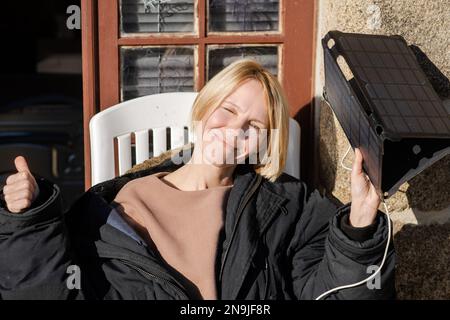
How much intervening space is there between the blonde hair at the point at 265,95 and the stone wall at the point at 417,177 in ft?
0.79

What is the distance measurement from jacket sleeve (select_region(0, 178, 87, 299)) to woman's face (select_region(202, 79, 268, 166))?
1.39 feet

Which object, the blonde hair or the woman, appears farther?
the blonde hair

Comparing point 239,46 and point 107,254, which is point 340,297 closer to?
point 107,254

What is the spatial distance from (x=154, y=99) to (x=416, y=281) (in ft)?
3.10

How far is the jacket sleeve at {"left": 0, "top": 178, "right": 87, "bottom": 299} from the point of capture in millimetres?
1792

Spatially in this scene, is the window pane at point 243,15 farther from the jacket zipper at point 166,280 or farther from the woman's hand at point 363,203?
the jacket zipper at point 166,280

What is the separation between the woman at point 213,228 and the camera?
1822 millimetres

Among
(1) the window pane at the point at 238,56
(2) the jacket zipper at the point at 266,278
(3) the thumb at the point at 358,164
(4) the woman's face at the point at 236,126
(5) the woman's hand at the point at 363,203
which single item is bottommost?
(2) the jacket zipper at the point at 266,278

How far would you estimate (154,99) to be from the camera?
7.97 feet

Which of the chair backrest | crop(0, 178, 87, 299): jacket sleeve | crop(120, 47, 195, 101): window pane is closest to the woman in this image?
crop(0, 178, 87, 299): jacket sleeve

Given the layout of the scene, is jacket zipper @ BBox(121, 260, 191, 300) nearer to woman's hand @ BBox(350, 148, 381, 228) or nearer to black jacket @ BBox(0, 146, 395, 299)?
black jacket @ BBox(0, 146, 395, 299)

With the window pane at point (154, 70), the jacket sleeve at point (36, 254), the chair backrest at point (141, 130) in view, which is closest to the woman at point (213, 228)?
the jacket sleeve at point (36, 254)

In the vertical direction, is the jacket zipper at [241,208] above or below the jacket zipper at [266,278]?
above
